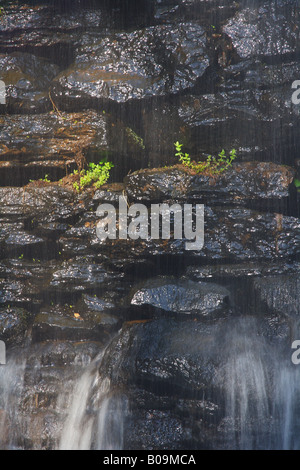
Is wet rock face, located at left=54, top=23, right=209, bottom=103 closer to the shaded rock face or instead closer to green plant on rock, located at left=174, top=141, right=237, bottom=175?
the shaded rock face

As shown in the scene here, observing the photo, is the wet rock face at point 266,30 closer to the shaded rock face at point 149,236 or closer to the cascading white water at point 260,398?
the shaded rock face at point 149,236

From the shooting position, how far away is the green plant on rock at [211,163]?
5.94 metres

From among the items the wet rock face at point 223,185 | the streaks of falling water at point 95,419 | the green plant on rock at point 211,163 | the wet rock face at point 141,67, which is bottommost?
the streaks of falling water at point 95,419

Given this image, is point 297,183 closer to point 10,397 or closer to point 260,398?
point 260,398

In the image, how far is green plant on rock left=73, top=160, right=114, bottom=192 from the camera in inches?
245

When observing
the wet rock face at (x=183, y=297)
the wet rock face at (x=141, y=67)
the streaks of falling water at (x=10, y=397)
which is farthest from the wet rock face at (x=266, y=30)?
the streaks of falling water at (x=10, y=397)

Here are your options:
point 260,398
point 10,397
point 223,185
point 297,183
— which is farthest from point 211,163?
point 10,397

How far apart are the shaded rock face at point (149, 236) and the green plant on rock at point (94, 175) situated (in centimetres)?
14

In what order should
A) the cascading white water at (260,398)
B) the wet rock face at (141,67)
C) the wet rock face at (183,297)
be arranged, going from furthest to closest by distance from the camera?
the wet rock face at (141,67), the wet rock face at (183,297), the cascading white water at (260,398)

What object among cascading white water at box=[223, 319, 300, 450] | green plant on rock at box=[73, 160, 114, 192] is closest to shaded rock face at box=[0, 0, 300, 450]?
cascading white water at box=[223, 319, 300, 450]

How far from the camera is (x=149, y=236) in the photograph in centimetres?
561

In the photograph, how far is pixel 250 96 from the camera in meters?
6.03

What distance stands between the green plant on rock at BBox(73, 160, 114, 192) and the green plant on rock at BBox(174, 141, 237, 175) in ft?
3.93
